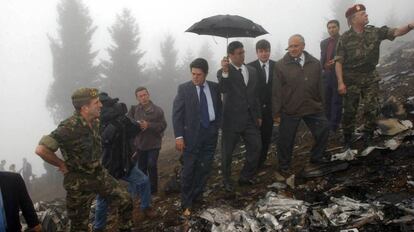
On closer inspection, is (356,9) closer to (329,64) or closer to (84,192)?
(329,64)

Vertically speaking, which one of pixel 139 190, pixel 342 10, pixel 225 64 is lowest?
pixel 139 190

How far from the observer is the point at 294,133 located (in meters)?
7.46

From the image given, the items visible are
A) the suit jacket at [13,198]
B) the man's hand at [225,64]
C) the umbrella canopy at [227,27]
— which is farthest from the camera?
the umbrella canopy at [227,27]

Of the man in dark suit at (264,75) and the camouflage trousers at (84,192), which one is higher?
the man in dark suit at (264,75)

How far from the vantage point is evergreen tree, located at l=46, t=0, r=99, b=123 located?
33938mm

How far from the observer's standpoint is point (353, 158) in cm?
710

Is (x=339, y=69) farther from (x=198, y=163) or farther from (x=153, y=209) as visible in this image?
(x=153, y=209)

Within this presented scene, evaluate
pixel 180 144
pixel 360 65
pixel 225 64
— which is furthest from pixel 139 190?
pixel 360 65

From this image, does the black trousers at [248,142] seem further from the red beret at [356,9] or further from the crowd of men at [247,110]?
the red beret at [356,9]

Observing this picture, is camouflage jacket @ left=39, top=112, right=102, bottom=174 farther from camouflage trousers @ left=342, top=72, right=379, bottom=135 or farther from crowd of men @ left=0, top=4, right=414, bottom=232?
camouflage trousers @ left=342, top=72, right=379, bottom=135

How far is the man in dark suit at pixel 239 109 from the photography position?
713 cm

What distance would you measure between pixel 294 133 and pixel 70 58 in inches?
1230

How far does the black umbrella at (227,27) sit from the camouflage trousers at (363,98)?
206cm

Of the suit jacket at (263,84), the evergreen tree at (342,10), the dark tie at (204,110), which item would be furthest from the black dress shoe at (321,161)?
the evergreen tree at (342,10)
